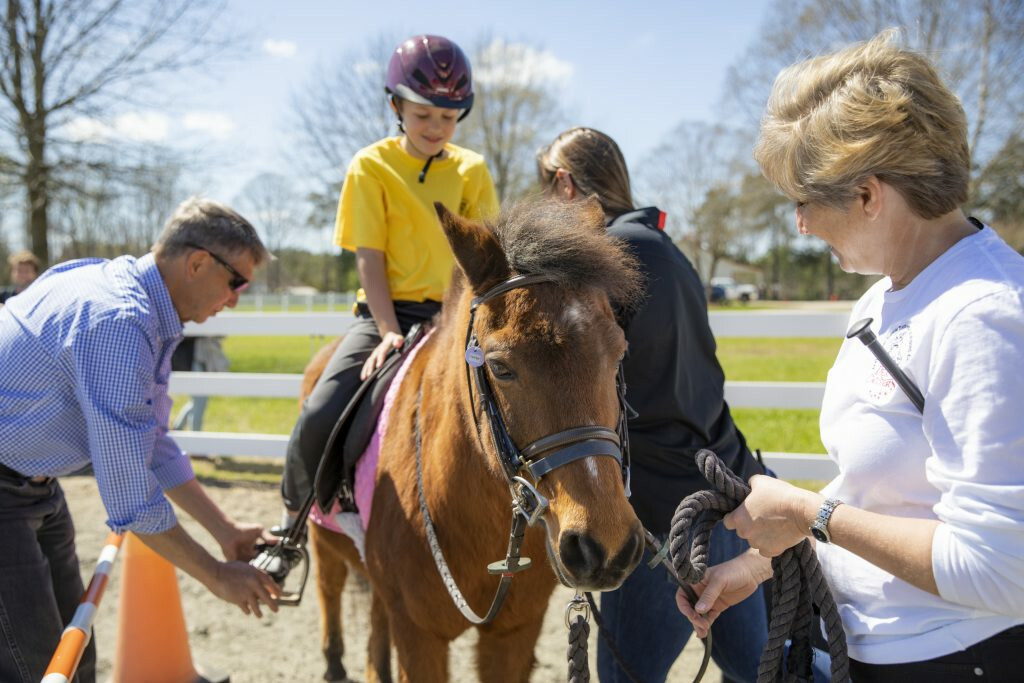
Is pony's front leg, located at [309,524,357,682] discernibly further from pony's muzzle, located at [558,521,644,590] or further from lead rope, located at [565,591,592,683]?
pony's muzzle, located at [558,521,644,590]

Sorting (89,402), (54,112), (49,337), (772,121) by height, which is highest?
(54,112)

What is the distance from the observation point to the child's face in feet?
11.2

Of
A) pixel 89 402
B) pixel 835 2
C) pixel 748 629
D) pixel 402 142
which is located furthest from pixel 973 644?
pixel 835 2

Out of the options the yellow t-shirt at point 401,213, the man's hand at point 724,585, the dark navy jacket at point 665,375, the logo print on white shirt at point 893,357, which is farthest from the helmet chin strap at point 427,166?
the logo print on white shirt at point 893,357

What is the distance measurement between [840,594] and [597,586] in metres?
0.54

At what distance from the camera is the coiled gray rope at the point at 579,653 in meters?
1.91

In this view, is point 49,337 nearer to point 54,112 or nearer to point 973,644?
point 973,644

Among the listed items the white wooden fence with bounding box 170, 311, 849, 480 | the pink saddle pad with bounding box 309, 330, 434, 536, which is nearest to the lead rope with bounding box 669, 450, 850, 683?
the pink saddle pad with bounding box 309, 330, 434, 536

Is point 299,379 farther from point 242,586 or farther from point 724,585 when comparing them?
point 724,585

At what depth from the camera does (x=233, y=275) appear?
280cm

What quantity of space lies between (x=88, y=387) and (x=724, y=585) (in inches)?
78.1

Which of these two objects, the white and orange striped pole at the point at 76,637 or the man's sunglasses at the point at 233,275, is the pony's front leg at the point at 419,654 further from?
the man's sunglasses at the point at 233,275

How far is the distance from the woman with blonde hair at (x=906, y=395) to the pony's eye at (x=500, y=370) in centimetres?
65

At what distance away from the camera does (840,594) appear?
5.33ft
